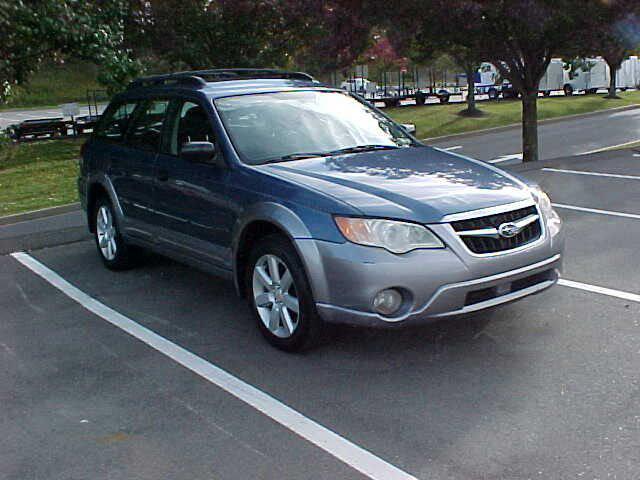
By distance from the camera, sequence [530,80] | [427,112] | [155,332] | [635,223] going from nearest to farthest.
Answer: [155,332] < [635,223] < [530,80] < [427,112]

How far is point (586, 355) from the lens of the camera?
4.88 metres

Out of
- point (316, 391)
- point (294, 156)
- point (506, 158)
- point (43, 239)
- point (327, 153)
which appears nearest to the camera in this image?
point (316, 391)

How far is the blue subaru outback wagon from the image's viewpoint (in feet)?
15.4

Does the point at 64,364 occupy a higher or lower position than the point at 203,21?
lower

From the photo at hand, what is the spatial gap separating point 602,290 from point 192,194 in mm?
3145

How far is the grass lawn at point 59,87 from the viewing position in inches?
2287

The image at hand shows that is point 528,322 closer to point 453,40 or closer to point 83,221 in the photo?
point 83,221

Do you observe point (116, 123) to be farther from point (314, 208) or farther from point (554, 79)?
point (554, 79)

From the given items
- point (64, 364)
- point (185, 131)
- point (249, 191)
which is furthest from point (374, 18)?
point (64, 364)

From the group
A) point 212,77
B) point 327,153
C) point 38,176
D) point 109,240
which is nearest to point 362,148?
point 327,153

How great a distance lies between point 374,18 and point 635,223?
6.76 metres

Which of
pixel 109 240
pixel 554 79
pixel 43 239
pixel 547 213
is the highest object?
pixel 547 213

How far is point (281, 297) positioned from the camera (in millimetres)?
5141

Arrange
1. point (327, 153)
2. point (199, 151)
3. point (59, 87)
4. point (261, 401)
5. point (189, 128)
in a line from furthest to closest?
point (59, 87), point (189, 128), point (327, 153), point (199, 151), point (261, 401)
